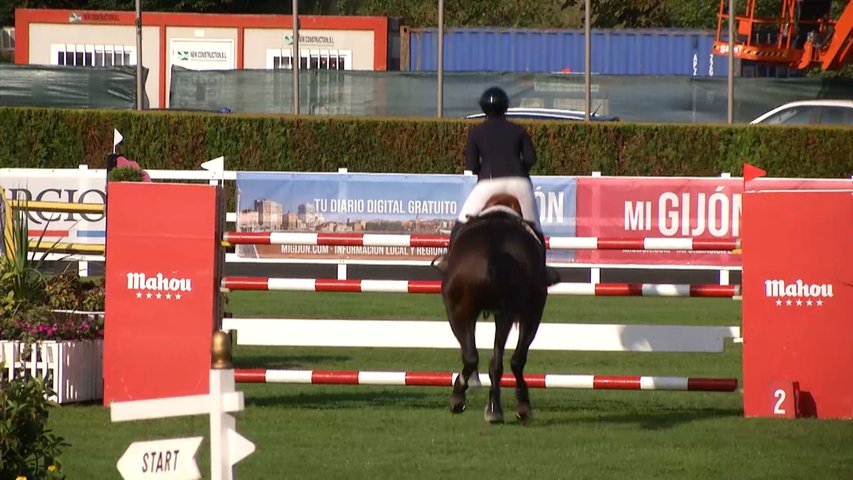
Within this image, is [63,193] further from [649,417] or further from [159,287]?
[649,417]

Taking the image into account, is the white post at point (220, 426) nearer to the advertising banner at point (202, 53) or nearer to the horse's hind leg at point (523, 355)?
the horse's hind leg at point (523, 355)

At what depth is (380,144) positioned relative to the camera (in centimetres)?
2673

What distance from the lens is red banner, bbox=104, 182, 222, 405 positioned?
445 inches

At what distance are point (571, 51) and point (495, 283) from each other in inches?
1178

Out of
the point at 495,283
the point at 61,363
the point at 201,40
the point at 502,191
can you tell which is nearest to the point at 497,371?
the point at 495,283

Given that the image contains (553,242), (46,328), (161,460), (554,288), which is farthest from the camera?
(46,328)

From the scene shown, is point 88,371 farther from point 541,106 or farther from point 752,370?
point 541,106

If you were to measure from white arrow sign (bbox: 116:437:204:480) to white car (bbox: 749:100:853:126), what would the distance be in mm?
24835

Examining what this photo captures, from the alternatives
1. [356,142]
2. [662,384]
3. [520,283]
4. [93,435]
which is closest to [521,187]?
[520,283]

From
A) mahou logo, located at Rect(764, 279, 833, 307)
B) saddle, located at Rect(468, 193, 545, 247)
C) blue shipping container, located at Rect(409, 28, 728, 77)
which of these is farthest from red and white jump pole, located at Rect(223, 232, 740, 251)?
blue shipping container, located at Rect(409, 28, 728, 77)

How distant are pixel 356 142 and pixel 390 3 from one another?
25.7m

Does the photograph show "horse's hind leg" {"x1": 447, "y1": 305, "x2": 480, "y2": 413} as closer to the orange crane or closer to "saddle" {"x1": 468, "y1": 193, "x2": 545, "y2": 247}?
"saddle" {"x1": 468, "y1": 193, "x2": 545, "y2": 247}

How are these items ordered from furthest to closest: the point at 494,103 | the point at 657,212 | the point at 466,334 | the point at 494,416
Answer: the point at 657,212 → the point at 494,103 → the point at 466,334 → the point at 494,416

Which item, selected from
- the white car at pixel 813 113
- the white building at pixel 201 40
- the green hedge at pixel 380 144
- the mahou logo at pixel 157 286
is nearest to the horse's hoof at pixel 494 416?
the mahou logo at pixel 157 286
